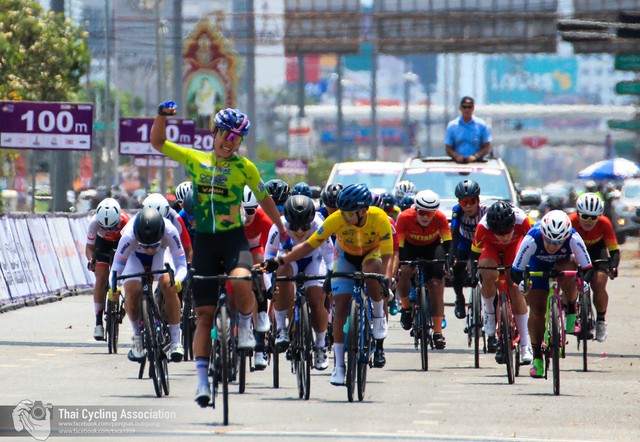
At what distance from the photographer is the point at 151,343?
43.3 feet

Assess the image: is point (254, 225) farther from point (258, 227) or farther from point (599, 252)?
point (599, 252)

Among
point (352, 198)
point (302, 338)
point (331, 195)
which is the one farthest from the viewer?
point (331, 195)

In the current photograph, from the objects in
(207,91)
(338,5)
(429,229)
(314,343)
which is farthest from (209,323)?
(207,91)

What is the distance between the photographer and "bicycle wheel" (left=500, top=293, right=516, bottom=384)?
49.5 ft

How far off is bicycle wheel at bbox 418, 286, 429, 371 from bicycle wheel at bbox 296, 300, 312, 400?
303 cm

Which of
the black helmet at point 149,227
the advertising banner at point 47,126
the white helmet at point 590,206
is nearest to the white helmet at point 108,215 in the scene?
the black helmet at point 149,227

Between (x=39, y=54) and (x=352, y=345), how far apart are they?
90.4 ft

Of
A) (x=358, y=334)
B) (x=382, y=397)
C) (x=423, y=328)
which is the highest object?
(x=358, y=334)

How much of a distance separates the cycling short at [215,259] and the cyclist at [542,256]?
11.1 feet

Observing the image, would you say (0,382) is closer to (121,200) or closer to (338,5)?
(121,200)

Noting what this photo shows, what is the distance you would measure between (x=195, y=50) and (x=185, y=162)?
50323 millimetres

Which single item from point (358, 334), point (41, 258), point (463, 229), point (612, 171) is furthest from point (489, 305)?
point (612, 171)

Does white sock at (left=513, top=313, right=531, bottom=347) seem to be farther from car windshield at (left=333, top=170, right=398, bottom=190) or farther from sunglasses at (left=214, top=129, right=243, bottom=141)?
car windshield at (left=333, top=170, right=398, bottom=190)

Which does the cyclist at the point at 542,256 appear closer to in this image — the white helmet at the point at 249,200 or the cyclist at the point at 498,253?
the cyclist at the point at 498,253
